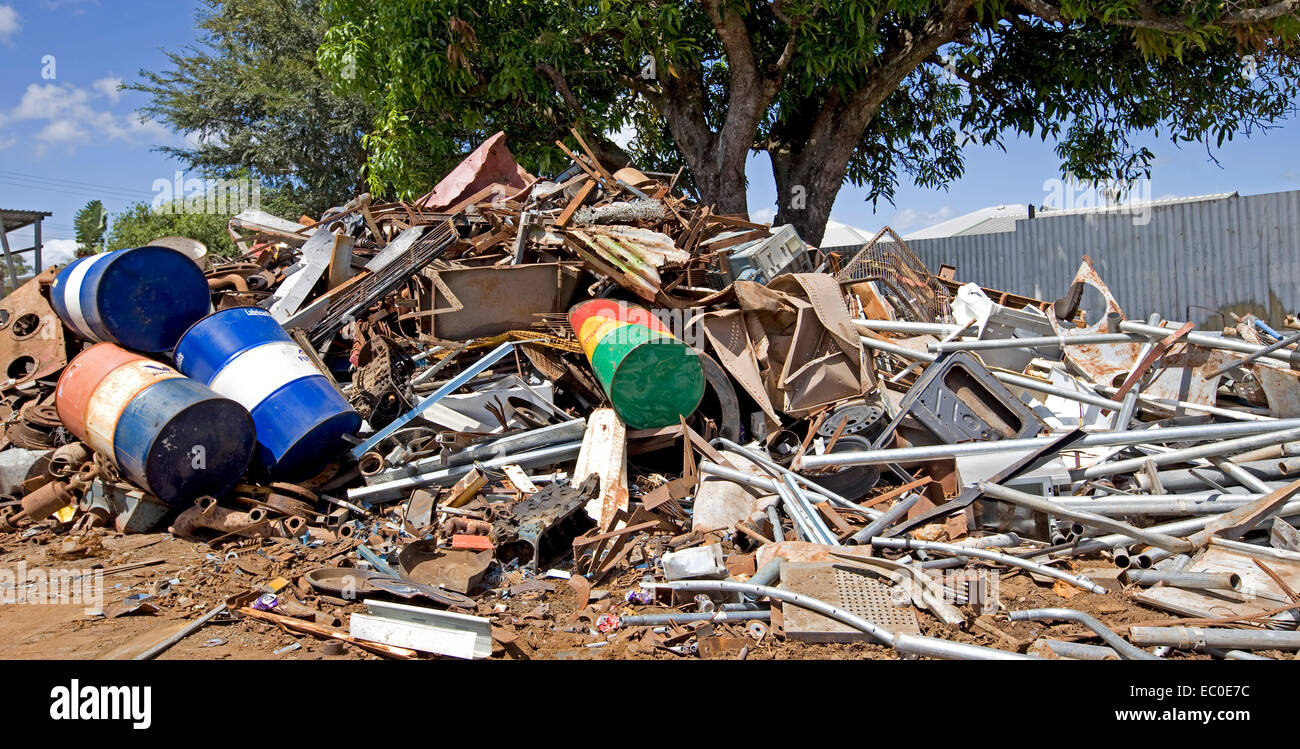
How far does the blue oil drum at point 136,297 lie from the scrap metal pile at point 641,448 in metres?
0.02

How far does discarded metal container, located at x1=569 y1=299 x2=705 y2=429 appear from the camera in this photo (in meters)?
5.42

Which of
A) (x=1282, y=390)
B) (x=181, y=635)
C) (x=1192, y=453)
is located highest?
(x=1282, y=390)

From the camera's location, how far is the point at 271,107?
1922 centimetres

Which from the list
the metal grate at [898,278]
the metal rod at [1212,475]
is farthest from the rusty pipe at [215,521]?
the metal rod at [1212,475]

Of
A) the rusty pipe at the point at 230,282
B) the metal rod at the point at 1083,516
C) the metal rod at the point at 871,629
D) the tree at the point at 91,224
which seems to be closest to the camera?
the metal rod at the point at 871,629

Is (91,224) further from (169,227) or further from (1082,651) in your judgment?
(1082,651)

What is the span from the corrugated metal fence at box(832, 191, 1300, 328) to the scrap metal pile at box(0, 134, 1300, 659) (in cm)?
356

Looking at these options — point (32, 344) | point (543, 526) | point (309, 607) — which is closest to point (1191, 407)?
point (543, 526)

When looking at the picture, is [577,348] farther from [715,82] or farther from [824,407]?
[715,82]

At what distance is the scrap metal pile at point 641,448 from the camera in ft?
12.4

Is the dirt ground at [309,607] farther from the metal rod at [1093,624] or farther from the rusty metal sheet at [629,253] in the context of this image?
the rusty metal sheet at [629,253]

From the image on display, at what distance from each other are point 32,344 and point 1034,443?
762 cm

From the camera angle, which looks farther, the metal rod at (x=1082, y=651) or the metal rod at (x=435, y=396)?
the metal rod at (x=435, y=396)
